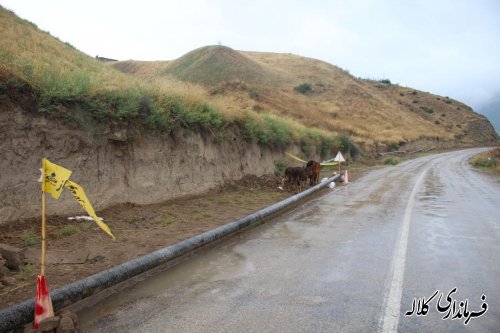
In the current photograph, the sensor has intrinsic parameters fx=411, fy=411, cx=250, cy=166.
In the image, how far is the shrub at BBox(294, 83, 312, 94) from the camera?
238ft

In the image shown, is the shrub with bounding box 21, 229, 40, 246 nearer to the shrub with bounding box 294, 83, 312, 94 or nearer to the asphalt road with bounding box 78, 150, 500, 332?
the asphalt road with bounding box 78, 150, 500, 332

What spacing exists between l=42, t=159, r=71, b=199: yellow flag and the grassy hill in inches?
189

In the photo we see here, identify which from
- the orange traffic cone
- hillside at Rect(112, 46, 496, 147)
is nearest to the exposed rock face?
the orange traffic cone

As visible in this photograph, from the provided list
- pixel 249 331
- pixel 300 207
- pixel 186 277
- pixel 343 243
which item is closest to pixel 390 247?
pixel 343 243

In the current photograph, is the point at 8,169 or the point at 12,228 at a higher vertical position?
the point at 8,169

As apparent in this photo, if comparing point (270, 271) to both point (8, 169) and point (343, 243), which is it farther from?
point (8, 169)

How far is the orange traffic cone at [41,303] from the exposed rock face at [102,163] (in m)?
4.36

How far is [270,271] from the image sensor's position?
6.54 m

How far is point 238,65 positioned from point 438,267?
2404 inches

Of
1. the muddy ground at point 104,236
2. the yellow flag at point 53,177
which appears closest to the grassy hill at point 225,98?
the muddy ground at point 104,236

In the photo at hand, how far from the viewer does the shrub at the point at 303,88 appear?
7244 cm

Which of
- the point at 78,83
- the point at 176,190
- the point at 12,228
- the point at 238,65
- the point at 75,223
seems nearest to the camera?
the point at 12,228

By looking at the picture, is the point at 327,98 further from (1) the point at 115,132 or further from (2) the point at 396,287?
(2) the point at 396,287

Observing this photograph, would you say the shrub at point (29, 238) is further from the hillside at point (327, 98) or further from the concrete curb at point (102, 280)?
the hillside at point (327, 98)
